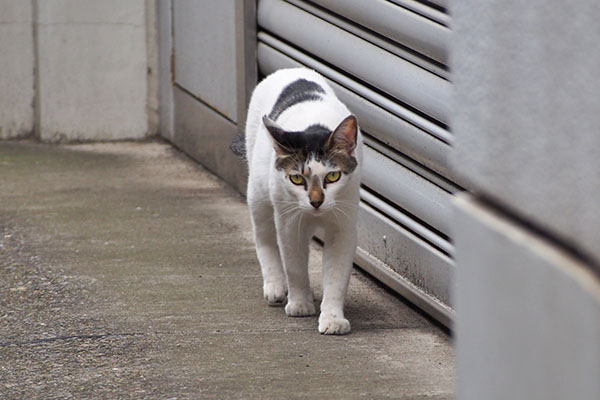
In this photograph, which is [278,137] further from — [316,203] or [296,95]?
[296,95]

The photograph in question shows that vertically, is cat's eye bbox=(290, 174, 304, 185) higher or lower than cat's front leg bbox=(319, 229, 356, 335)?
higher

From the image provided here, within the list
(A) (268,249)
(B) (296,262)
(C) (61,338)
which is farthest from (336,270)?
(C) (61,338)

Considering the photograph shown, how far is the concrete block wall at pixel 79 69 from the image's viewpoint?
8.98 metres

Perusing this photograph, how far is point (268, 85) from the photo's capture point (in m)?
5.40

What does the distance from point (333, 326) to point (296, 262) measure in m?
0.36

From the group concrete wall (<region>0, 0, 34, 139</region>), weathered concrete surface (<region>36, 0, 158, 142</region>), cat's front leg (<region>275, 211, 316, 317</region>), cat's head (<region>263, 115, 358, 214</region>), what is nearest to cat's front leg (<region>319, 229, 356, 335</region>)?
cat's front leg (<region>275, 211, 316, 317</region>)

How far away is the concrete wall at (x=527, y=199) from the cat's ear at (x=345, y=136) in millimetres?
2060

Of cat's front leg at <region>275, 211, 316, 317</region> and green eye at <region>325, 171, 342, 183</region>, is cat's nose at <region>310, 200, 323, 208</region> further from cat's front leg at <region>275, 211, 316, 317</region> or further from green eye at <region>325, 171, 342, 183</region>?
cat's front leg at <region>275, 211, 316, 317</region>

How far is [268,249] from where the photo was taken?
5.21 m

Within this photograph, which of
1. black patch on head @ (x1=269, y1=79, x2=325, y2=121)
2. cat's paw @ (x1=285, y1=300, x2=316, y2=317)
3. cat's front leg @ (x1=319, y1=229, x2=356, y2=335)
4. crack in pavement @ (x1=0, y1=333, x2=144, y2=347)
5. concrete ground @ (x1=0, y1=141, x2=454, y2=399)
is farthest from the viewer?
black patch on head @ (x1=269, y1=79, x2=325, y2=121)

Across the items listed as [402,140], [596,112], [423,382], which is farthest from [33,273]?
[596,112]

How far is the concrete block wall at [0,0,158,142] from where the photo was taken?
353 inches

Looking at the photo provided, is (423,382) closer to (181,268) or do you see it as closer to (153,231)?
(181,268)

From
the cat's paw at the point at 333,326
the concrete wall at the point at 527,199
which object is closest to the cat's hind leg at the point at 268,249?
the cat's paw at the point at 333,326
